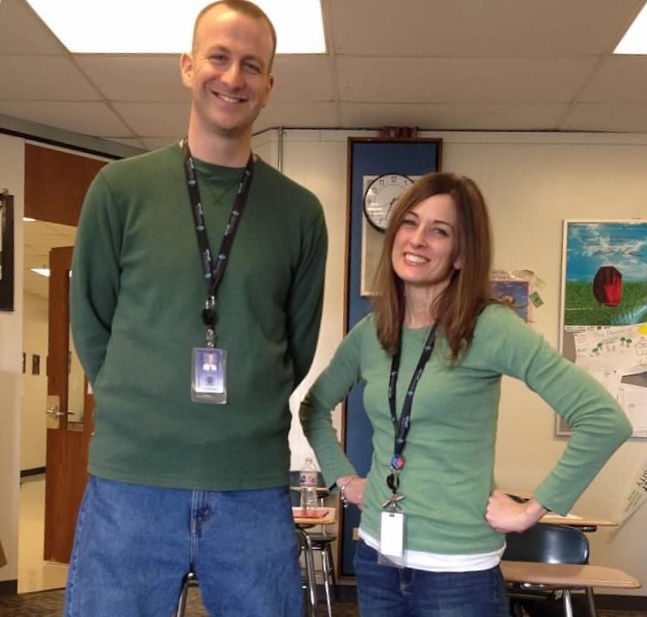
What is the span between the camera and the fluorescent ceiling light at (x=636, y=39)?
2.94m

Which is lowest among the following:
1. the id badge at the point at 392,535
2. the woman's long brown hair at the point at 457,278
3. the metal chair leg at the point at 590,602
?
the metal chair leg at the point at 590,602

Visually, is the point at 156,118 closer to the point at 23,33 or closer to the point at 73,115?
the point at 73,115

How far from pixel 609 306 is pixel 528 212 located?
705 millimetres

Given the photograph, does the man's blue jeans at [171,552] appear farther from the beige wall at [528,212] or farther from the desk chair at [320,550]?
the beige wall at [528,212]

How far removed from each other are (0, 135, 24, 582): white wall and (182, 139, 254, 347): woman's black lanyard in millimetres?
3238

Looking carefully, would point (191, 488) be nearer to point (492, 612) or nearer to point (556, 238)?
point (492, 612)

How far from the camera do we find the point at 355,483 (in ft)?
5.33

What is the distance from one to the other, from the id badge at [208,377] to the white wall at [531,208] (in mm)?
2997

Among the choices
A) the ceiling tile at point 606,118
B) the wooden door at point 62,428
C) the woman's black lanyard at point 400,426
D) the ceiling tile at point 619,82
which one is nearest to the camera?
the woman's black lanyard at point 400,426

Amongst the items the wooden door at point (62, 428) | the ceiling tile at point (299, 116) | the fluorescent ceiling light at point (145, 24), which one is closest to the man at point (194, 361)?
the fluorescent ceiling light at point (145, 24)

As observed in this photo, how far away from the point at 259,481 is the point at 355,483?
46cm

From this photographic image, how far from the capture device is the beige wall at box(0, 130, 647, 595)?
4156 millimetres

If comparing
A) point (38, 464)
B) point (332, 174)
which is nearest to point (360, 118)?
point (332, 174)

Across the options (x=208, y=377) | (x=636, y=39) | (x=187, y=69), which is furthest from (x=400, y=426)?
(x=636, y=39)
